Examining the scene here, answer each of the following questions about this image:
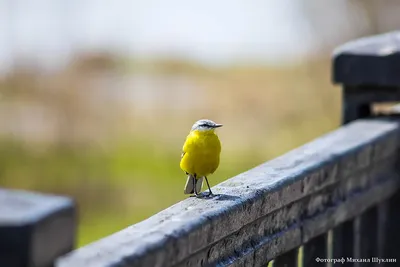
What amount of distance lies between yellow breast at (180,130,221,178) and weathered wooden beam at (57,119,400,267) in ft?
0.96

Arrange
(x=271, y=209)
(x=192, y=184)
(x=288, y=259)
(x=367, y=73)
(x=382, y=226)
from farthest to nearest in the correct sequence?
(x=367, y=73) → (x=382, y=226) → (x=192, y=184) → (x=288, y=259) → (x=271, y=209)

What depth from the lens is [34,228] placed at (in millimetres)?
1313

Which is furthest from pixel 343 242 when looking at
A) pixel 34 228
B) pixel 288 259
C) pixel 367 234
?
pixel 34 228

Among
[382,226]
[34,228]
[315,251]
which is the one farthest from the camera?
[382,226]

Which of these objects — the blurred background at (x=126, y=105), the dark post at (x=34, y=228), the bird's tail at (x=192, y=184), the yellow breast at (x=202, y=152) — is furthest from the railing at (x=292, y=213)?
the blurred background at (x=126, y=105)

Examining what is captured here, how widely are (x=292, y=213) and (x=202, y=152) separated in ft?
1.90

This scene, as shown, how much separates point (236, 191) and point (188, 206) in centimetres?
21


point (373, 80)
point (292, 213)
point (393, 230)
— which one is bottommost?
point (393, 230)

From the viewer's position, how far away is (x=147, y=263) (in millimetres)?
1682

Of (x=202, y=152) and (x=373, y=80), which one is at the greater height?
(x=373, y=80)

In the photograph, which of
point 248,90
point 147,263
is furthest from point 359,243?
point 248,90

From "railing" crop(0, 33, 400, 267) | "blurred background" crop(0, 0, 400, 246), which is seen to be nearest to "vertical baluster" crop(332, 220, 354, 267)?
"railing" crop(0, 33, 400, 267)

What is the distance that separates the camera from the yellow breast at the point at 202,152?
2951 millimetres

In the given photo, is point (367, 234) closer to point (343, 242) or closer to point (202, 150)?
point (343, 242)
